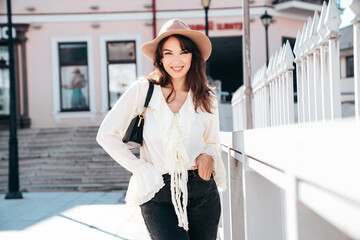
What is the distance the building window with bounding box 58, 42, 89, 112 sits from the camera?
1525 centimetres

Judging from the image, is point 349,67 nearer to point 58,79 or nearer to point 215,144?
point 58,79

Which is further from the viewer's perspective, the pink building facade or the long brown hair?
the pink building facade

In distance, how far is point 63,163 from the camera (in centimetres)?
1094

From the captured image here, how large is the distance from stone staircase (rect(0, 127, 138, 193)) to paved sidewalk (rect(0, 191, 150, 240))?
2.95 feet

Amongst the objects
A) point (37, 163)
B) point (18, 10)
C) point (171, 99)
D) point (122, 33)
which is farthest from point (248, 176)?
point (18, 10)

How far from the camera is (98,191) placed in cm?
948

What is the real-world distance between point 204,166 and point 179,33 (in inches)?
32.5

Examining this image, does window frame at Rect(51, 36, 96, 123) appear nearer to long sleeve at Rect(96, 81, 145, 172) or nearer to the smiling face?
the smiling face

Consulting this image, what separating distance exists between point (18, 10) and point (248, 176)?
1485cm

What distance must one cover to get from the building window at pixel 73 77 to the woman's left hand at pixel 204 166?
1339 cm

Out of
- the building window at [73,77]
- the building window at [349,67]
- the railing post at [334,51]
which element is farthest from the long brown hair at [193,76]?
the building window at [349,67]

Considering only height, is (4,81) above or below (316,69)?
above

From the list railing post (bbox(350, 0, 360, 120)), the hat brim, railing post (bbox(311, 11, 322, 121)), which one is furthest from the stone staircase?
railing post (bbox(350, 0, 360, 120))

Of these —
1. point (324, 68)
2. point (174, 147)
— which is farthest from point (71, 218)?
point (324, 68)
